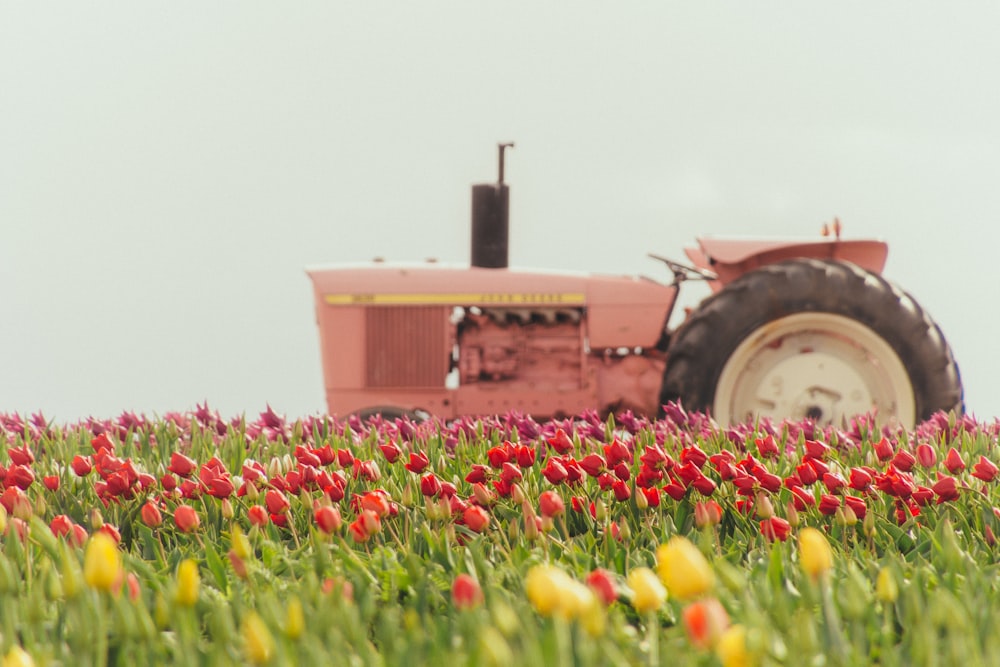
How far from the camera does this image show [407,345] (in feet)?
20.3

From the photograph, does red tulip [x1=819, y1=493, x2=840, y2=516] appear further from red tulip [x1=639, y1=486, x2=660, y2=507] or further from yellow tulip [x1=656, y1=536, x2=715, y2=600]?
yellow tulip [x1=656, y1=536, x2=715, y2=600]

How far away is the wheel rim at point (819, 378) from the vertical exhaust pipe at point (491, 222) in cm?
149

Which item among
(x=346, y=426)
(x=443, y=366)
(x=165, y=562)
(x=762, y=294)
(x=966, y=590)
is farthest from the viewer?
(x=443, y=366)

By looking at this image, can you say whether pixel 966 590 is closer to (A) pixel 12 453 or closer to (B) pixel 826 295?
(A) pixel 12 453

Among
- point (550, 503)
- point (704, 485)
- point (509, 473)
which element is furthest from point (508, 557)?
point (704, 485)

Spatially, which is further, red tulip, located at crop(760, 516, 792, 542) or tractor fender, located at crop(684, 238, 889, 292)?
tractor fender, located at crop(684, 238, 889, 292)

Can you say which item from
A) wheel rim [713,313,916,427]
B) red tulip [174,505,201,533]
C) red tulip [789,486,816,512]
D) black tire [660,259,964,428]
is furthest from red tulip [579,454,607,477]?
wheel rim [713,313,916,427]

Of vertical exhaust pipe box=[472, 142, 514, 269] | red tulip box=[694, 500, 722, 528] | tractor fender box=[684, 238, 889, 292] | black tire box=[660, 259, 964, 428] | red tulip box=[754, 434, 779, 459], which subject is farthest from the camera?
vertical exhaust pipe box=[472, 142, 514, 269]

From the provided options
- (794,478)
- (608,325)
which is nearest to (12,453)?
(794,478)

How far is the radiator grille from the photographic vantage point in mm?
6168

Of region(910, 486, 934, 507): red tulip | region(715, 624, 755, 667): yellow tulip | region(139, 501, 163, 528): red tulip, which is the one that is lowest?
region(910, 486, 934, 507): red tulip

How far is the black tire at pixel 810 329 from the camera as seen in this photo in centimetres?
557

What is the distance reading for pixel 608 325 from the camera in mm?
6180

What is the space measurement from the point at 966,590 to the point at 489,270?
14.7 feet
